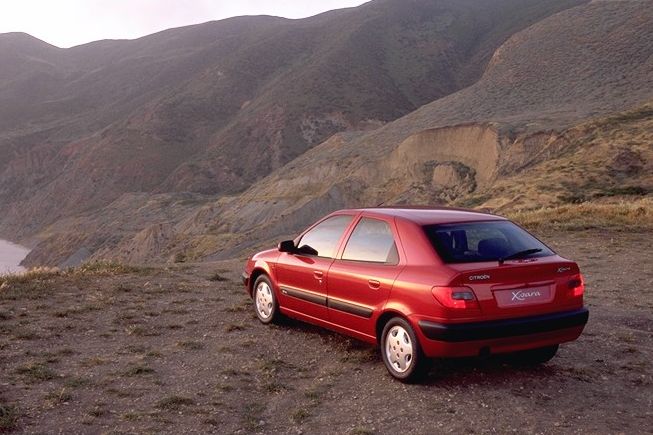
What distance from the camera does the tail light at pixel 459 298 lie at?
5113 mm

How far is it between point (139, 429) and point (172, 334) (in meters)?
2.97

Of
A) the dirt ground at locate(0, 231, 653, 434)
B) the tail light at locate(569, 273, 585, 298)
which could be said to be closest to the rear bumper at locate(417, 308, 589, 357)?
the tail light at locate(569, 273, 585, 298)

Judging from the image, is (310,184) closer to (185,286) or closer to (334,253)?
(185,286)

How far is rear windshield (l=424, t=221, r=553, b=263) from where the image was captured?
5.50 metres

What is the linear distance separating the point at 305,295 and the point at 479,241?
2.08 metres

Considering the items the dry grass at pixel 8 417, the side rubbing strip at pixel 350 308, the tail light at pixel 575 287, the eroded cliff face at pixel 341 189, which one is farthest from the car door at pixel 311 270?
the eroded cliff face at pixel 341 189

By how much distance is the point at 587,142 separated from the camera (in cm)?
2800

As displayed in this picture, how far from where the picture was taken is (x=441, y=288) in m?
5.17

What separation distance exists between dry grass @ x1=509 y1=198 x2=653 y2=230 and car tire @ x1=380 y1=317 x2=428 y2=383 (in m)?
11.8

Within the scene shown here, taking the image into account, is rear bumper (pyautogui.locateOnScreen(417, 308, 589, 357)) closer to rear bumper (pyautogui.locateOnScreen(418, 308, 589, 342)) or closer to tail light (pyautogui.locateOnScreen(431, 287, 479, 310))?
rear bumper (pyautogui.locateOnScreen(418, 308, 589, 342))

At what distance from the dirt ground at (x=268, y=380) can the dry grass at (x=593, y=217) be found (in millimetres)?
7455

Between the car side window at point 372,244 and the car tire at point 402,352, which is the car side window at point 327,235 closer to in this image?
the car side window at point 372,244

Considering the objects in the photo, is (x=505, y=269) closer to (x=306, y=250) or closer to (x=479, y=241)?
(x=479, y=241)

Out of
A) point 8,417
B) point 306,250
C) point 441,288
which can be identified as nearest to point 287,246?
point 306,250
